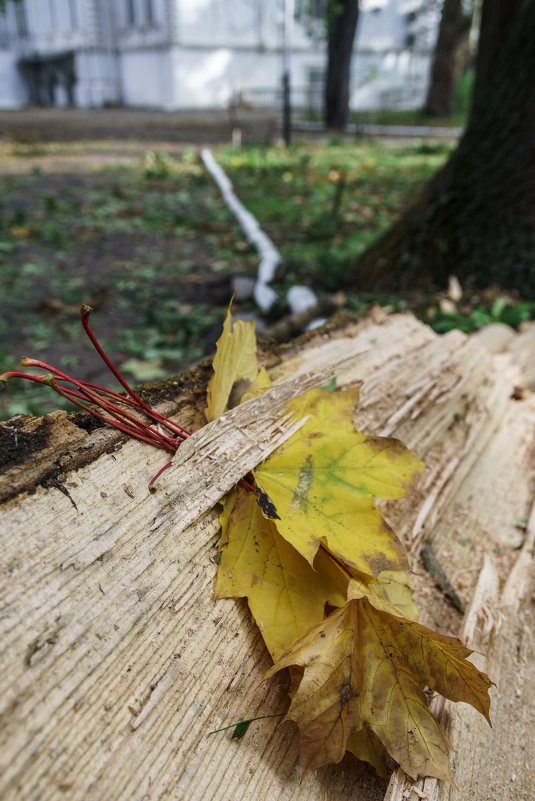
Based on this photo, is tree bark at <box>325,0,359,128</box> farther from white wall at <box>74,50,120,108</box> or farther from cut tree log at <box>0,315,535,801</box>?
cut tree log at <box>0,315,535,801</box>

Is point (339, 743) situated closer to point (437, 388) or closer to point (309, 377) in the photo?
point (309, 377)

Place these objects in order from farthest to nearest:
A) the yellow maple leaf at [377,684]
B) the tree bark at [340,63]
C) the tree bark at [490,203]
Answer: the tree bark at [340,63], the tree bark at [490,203], the yellow maple leaf at [377,684]

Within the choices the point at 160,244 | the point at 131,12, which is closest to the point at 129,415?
the point at 160,244

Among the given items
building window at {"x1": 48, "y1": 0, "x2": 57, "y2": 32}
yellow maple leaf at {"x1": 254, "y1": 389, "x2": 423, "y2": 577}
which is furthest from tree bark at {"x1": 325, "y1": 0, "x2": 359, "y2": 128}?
yellow maple leaf at {"x1": 254, "y1": 389, "x2": 423, "y2": 577}

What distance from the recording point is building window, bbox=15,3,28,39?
94.7 ft

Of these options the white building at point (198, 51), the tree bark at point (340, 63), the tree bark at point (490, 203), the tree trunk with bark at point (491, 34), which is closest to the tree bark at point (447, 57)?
the white building at point (198, 51)

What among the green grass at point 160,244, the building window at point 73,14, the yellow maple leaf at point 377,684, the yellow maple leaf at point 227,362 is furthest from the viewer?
the building window at point 73,14

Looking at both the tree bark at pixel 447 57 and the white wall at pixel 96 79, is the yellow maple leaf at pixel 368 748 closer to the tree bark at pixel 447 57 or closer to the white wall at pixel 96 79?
the tree bark at pixel 447 57

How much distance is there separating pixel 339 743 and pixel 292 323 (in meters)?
2.36

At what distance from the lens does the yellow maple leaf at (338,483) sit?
3.85 feet

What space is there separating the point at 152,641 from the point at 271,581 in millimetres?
255

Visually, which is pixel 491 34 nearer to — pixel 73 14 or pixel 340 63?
pixel 340 63

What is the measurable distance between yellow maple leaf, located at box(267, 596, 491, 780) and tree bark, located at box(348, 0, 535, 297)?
2706 millimetres

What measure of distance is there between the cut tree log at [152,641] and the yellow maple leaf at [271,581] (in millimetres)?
45
